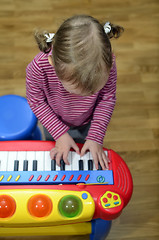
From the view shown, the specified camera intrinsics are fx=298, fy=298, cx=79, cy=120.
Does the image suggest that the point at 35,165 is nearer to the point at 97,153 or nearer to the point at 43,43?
the point at 97,153

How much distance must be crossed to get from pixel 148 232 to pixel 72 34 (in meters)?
1.03

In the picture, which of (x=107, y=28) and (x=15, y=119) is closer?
(x=107, y=28)

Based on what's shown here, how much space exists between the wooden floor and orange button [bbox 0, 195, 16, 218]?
638 mm

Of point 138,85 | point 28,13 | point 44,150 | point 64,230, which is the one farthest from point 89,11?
point 64,230

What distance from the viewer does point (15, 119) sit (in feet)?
3.68

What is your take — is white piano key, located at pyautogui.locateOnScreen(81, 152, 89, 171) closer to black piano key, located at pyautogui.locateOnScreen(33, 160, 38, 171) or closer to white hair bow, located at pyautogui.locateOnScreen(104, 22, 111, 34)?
black piano key, located at pyautogui.locateOnScreen(33, 160, 38, 171)

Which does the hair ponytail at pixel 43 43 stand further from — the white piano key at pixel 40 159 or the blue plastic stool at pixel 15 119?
the blue plastic stool at pixel 15 119

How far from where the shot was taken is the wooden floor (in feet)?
4.53

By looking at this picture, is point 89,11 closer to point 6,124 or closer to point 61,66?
point 6,124

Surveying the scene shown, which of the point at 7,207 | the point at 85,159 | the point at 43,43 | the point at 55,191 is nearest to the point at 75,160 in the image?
the point at 85,159

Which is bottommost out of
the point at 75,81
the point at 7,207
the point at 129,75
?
the point at 129,75

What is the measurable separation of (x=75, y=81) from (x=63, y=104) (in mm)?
259

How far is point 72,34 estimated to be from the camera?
64 centimetres

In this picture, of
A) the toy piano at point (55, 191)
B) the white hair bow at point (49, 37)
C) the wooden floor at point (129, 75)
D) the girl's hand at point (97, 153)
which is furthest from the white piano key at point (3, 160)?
the wooden floor at point (129, 75)
